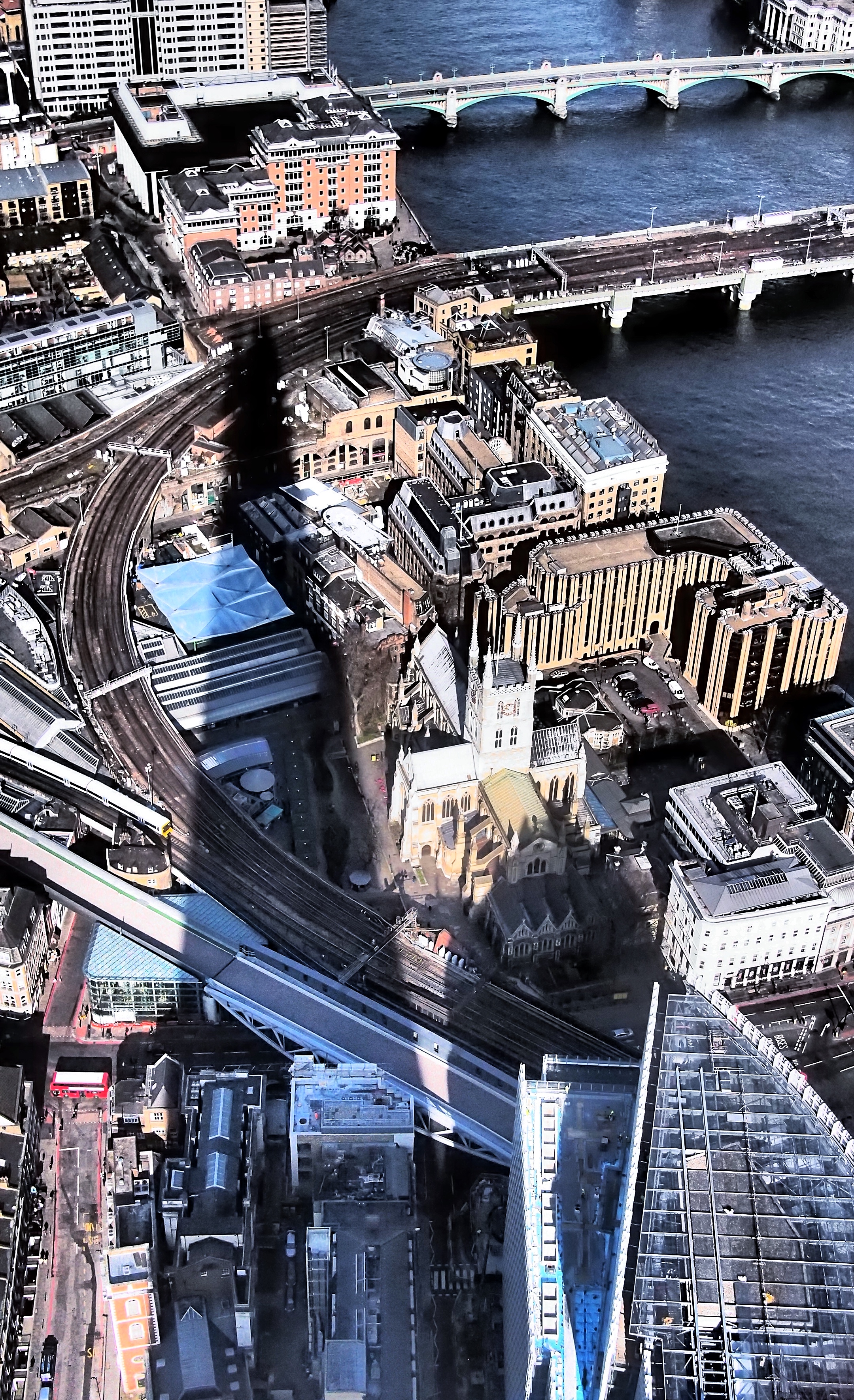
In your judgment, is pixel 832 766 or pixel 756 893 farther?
pixel 832 766

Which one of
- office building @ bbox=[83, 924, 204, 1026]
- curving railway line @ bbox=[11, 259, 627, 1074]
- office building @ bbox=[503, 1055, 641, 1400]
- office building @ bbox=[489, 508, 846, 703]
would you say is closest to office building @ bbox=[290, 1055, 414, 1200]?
curving railway line @ bbox=[11, 259, 627, 1074]

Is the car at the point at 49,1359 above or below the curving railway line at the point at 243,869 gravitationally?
below

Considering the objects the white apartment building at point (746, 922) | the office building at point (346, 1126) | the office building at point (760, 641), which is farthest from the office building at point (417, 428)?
the office building at point (346, 1126)

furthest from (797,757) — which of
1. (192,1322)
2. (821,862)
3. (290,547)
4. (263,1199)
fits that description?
(192,1322)

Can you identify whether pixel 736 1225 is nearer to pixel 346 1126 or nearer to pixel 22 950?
pixel 346 1126

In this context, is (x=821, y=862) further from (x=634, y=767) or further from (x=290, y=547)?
(x=290, y=547)

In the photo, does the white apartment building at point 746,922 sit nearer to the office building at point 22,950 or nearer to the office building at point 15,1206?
the office building at point 22,950

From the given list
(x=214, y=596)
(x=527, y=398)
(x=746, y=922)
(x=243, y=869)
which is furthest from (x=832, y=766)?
(x=214, y=596)
